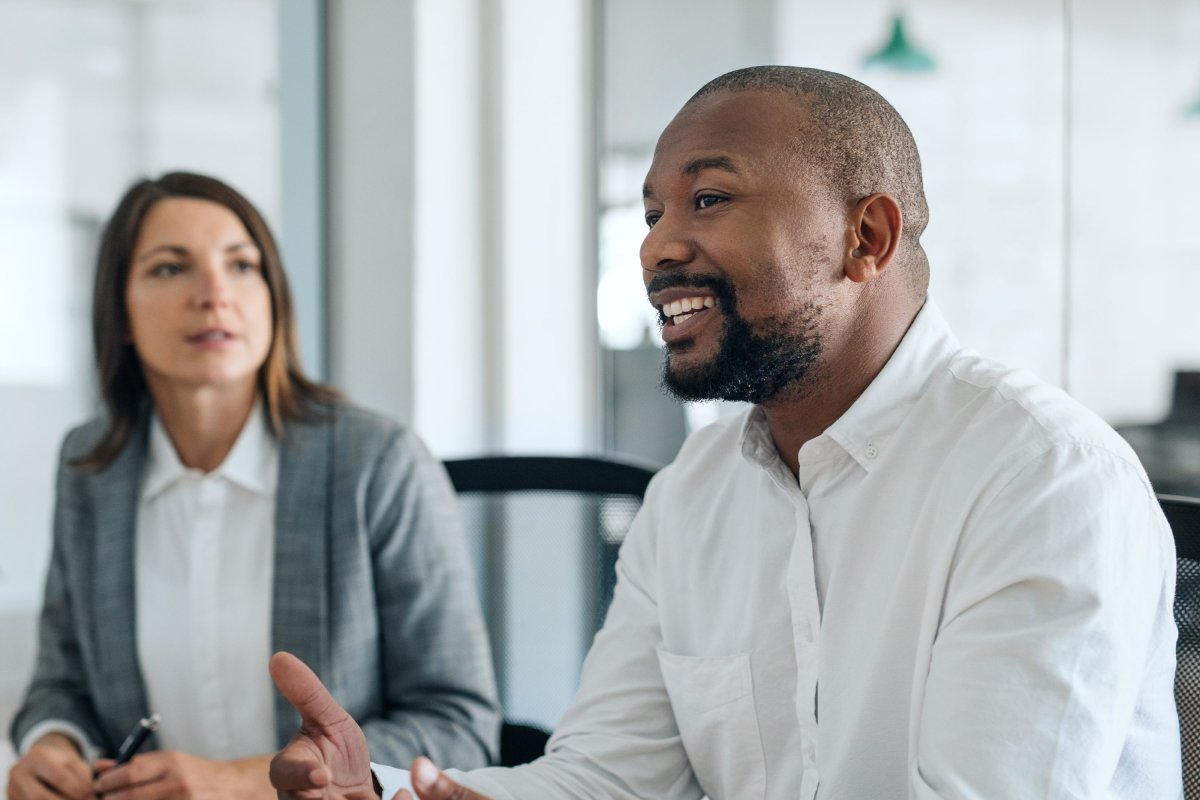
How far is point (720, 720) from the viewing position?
113 cm

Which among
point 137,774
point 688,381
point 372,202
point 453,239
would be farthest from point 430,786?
point 372,202

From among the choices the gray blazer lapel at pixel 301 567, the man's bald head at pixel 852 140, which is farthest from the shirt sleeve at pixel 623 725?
the gray blazer lapel at pixel 301 567

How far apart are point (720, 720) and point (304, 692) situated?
404mm

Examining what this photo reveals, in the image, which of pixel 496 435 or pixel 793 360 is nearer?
pixel 793 360

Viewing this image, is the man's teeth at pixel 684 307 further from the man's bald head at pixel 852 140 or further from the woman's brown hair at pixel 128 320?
the woman's brown hair at pixel 128 320

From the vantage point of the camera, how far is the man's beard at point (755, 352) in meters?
1.10

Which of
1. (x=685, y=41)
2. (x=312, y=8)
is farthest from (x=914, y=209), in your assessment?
(x=312, y=8)

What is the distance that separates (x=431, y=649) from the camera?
5.27 feet

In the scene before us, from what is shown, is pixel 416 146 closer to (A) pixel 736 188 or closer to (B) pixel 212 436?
(B) pixel 212 436

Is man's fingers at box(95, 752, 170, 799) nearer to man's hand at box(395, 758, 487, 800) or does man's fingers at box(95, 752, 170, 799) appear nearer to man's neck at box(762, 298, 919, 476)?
man's hand at box(395, 758, 487, 800)

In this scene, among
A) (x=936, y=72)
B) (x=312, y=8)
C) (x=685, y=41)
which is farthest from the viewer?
(x=312, y=8)

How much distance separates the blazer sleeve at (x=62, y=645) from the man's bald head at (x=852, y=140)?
120 cm

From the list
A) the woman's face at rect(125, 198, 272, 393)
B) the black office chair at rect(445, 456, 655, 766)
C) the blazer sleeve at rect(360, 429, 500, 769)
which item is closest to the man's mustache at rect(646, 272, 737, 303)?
the black office chair at rect(445, 456, 655, 766)

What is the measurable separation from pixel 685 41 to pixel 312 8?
2.72 ft
